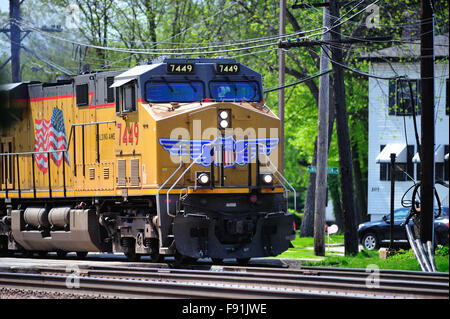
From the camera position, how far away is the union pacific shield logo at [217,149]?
17.2 m

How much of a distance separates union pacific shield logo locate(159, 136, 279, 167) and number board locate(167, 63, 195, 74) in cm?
163

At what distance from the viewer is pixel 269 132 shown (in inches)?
710

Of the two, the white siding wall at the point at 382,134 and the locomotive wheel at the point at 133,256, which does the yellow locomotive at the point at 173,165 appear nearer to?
the locomotive wheel at the point at 133,256

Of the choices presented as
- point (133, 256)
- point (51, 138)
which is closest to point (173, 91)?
point (133, 256)

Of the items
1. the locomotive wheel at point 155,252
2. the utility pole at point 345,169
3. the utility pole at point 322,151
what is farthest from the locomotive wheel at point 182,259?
the utility pole at point 345,169

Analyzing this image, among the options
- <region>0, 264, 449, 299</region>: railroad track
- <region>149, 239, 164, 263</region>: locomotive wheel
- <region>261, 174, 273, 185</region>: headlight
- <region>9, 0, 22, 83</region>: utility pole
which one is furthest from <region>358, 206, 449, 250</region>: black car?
<region>9, 0, 22, 83</region>: utility pole

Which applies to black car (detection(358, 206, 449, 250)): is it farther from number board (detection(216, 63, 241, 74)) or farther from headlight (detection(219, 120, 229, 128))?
headlight (detection(219, 120, 229, 128))

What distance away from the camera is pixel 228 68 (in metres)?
18.3

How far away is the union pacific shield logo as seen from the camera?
17.2m

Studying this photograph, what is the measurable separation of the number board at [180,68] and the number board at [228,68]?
1.95ft

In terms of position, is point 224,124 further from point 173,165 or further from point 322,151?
point 322,151
